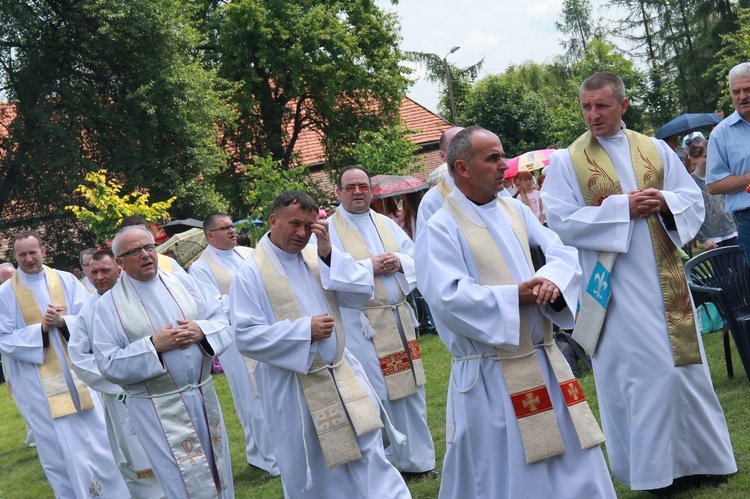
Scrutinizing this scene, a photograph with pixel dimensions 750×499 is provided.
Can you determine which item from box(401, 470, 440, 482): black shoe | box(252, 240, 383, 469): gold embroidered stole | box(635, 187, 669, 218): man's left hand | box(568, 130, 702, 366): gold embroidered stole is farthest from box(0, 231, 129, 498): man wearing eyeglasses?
box(635, 187, 669, 218): man's left hand

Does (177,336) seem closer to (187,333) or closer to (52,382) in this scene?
(187,333)

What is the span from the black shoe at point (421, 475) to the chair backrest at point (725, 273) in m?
2.62

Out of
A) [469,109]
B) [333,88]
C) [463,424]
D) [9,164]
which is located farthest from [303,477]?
[469,109]

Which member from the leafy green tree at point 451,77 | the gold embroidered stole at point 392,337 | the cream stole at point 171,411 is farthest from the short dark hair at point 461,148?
the leafy green tree at point 451,77

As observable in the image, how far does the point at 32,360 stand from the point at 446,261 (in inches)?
215

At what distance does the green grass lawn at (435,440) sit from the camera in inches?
245

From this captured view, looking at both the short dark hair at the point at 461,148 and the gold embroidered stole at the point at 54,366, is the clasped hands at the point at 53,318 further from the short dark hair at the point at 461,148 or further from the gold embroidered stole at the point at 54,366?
the short dark hair at the point at 461,148

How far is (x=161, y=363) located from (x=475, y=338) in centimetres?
254

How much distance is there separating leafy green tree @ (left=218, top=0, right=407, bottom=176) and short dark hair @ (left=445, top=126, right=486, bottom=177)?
28.5 metres

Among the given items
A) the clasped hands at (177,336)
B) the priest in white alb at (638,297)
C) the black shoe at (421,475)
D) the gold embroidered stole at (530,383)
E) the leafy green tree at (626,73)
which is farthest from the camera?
the leafy green tree at (626,73)

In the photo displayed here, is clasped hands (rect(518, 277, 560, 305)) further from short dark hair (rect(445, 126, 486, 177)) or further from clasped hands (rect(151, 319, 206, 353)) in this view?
clasped hands (rect(151, 319, 206, 353))

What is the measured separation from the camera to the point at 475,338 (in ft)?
15.9

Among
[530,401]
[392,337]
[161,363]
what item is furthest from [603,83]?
[161,363]

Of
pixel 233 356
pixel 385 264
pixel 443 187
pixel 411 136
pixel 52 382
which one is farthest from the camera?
pixel 411 136
